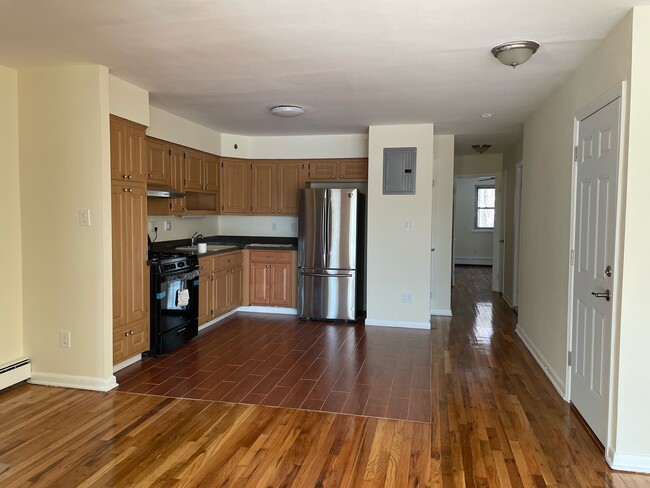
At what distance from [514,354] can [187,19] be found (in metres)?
4.04

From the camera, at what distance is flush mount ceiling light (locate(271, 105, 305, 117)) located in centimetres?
442

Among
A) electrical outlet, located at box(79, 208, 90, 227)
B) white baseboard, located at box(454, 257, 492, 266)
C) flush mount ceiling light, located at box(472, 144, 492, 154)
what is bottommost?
white baseboard, located at box(454, 257, 492, 266)

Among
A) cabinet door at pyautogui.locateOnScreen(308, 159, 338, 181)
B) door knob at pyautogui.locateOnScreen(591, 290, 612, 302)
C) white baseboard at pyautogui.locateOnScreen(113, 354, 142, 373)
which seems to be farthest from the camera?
cabinet door at pyautogui.locateOnScreen(308, 159, 338, 181)

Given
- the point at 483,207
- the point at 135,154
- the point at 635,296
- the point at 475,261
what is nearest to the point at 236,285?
the point at 135,154

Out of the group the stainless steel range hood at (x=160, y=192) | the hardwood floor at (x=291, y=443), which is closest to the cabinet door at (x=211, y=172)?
the stainless steel range hood at (x=160, y=192)

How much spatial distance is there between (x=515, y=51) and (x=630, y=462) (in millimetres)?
2449

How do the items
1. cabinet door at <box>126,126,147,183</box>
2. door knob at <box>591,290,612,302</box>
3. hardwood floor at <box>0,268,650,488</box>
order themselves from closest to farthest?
hardwood floor at <box>0,268,650,488</box>, door knob at <box>591,290,612,302</box>, cabinet door at <box>126,126,147,183</box>

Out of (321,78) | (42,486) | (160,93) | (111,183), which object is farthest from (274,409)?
(160,93)

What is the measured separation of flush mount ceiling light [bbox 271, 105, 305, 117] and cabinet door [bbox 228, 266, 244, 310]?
7.14 ft

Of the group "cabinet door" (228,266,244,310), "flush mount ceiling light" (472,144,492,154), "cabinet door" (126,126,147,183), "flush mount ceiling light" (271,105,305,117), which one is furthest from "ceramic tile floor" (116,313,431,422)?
"flush mount ceiling light" (472,144,492,154)

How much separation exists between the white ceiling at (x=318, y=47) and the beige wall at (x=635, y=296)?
0.59m

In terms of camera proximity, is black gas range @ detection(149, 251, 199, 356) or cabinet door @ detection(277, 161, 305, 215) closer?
black gas range @ detection(149, 251, 199, 356)

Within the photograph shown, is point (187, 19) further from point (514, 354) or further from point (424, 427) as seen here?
point (514, 354)

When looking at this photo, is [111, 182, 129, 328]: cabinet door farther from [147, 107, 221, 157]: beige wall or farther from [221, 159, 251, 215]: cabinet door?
[221, 159, 251, 215]: cabinet door
